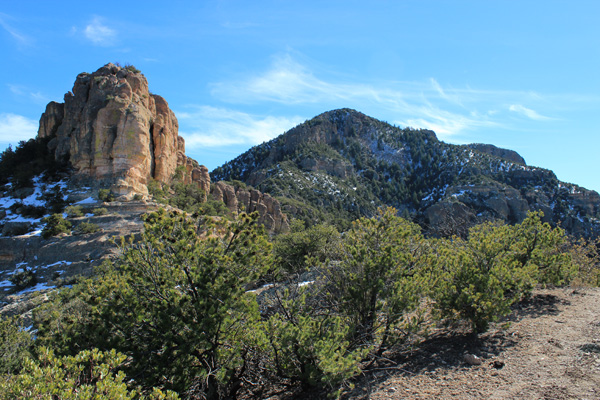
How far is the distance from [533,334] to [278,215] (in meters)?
48.0

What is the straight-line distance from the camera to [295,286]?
26.5 feet

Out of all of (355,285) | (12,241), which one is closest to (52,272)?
(12,241)

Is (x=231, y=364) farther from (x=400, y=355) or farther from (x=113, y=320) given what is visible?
(x=400, y=355)

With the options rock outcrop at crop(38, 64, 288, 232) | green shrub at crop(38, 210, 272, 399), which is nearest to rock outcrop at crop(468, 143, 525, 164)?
rock outcrop at crop(38, 64, 288, 232)

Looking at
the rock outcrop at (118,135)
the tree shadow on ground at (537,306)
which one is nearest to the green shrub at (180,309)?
the tree shadow on ground at (537,306)

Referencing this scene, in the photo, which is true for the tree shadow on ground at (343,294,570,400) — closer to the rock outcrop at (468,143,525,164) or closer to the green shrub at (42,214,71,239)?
the green shrub at (42,214,71,239)

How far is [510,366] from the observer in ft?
21.7

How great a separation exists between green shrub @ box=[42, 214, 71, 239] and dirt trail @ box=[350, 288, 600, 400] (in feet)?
93.3

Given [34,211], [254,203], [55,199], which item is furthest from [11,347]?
[254,203]

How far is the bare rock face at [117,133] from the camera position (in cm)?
3497

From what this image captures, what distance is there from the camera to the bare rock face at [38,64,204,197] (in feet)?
115

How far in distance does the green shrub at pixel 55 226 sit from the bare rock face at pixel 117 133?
5.71 meters

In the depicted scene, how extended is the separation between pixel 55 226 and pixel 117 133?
39.9ft

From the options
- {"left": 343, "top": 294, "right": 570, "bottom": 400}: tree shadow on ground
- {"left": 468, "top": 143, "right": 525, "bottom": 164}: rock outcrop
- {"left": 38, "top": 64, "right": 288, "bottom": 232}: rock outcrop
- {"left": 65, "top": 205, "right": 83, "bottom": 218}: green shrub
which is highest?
{"left": 468, "top": 143, "right": 525, "bottom": 164}: rock outcrop
